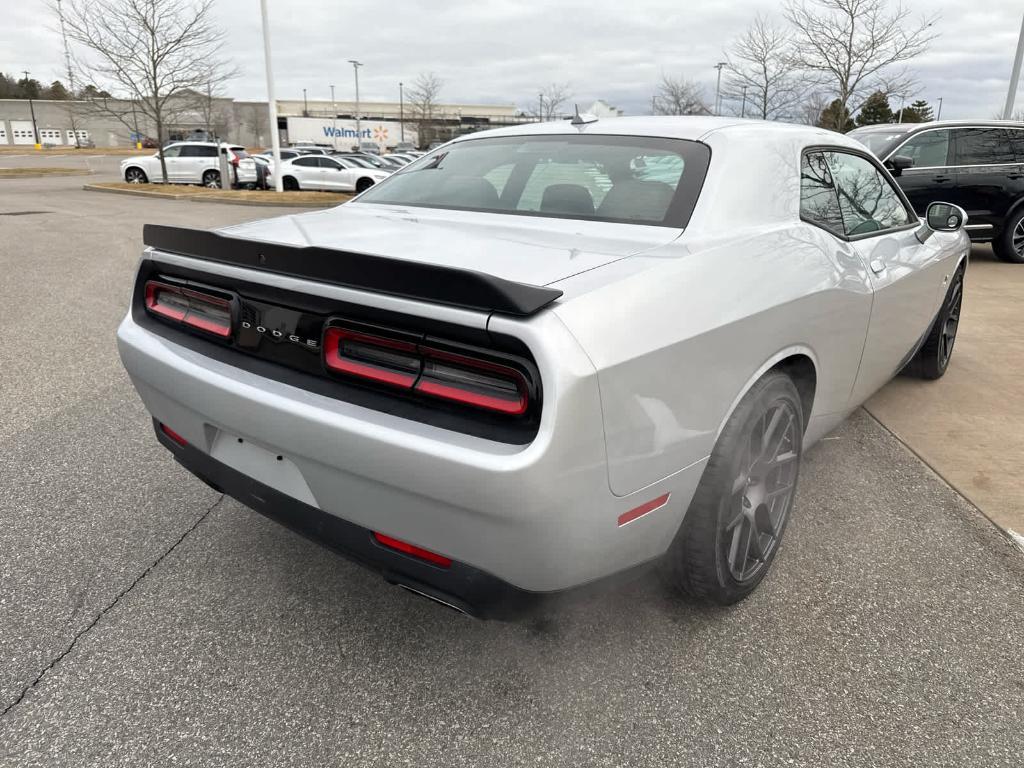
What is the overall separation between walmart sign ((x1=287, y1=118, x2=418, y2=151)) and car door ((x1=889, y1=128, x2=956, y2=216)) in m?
50.2

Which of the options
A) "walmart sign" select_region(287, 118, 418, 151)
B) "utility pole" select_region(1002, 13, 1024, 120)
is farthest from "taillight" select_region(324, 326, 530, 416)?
"walmart sign" select_region(287, 118, 418, 151)

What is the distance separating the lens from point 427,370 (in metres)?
1.74

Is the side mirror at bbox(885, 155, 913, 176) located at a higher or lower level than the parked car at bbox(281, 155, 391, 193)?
higher

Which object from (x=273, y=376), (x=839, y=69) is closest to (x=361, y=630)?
(x=273, y=376)

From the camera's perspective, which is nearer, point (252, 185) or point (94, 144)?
point (252, 185)

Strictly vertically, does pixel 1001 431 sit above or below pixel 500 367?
below

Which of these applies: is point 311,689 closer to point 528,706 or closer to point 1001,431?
point 528,706

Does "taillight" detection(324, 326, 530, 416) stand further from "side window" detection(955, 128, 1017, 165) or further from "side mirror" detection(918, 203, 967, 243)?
"side window" detection(955, 128, 1017, 165)

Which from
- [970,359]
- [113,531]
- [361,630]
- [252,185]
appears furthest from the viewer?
[252,185]

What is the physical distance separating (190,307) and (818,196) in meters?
2.34

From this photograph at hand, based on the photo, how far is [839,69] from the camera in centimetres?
1714

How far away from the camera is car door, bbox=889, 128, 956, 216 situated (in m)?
9.43

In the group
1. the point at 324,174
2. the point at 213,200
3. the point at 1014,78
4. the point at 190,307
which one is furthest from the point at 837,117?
the point at 190,307

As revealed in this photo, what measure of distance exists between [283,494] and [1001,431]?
3.90 meters
